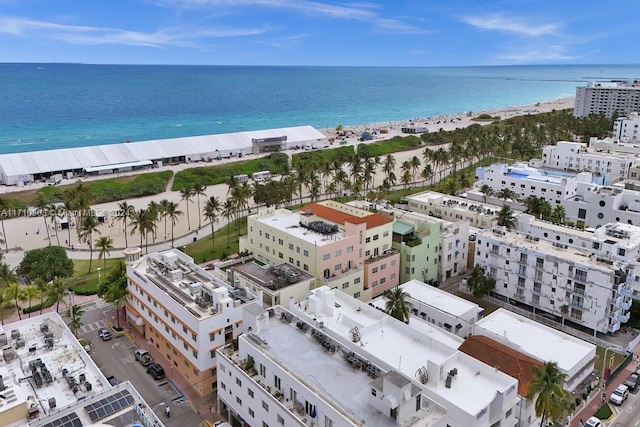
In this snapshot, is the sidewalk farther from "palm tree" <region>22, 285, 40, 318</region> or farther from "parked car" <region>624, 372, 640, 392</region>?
"palm tree" <region>22, 285, 40, 318</region>

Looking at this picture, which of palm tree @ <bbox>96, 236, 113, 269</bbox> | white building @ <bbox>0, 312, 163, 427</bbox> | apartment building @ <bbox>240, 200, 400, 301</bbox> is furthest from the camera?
palm tree @ <bbox>96, 236, 113, 269</bbox>

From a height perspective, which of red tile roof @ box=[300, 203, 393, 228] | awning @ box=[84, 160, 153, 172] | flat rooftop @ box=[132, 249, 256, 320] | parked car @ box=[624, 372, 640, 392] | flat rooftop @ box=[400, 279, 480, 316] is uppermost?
red tile roof @ box=[300, 203, 393, 228]

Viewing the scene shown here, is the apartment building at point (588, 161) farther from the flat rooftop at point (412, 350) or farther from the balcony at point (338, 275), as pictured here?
the flat rooftop at point (412, 350)

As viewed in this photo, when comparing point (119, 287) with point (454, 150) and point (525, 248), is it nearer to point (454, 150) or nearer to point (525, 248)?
point (525, 248)

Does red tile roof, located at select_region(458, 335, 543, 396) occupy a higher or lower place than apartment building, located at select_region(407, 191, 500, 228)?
lower

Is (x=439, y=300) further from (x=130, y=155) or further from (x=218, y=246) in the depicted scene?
(x=130, y=155)

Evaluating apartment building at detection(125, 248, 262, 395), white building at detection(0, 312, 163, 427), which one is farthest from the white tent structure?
white building at detection(0, 312, 163, 427)
